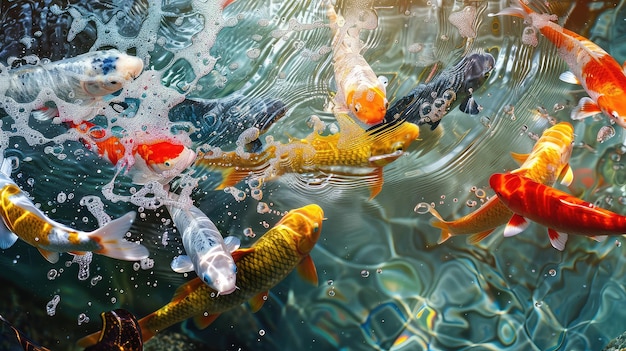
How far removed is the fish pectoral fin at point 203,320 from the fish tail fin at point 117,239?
2.21ft

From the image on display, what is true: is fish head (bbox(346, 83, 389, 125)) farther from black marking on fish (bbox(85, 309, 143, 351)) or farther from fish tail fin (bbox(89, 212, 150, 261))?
black marking on fish (bbox(85, 309, 143, 351))

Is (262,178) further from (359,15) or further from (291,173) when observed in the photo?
(359,15)

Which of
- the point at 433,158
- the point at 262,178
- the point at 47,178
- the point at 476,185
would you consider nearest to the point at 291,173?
the point at 262,178

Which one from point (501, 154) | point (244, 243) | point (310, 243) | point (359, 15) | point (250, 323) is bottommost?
point (250, 323)

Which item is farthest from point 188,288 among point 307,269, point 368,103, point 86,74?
point 368,103

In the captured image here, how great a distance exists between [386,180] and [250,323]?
107 cm

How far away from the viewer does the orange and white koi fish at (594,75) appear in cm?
220

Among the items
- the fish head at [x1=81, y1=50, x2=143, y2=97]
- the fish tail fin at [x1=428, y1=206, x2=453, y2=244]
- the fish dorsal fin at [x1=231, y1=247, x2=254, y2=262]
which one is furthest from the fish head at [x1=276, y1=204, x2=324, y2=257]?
the fish head at [x1=81, y1=50, x2=143, y2=97]

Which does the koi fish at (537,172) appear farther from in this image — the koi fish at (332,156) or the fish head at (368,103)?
the fish head at (368,103)

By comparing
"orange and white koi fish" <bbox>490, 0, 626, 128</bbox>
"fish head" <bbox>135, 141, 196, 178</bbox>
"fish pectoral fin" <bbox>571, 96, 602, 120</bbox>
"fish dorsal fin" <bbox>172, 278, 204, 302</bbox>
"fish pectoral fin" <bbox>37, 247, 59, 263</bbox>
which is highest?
"orange and white koi fish" <bbox>490, 0, 626, 128</bbox>

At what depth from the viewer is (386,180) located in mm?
2910

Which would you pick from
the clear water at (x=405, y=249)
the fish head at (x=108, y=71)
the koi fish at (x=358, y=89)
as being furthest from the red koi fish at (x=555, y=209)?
the fish head at (x=108, y=71)

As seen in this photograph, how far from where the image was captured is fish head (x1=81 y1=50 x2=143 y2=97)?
2.39 meters

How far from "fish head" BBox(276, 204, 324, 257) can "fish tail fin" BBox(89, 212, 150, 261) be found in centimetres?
71
